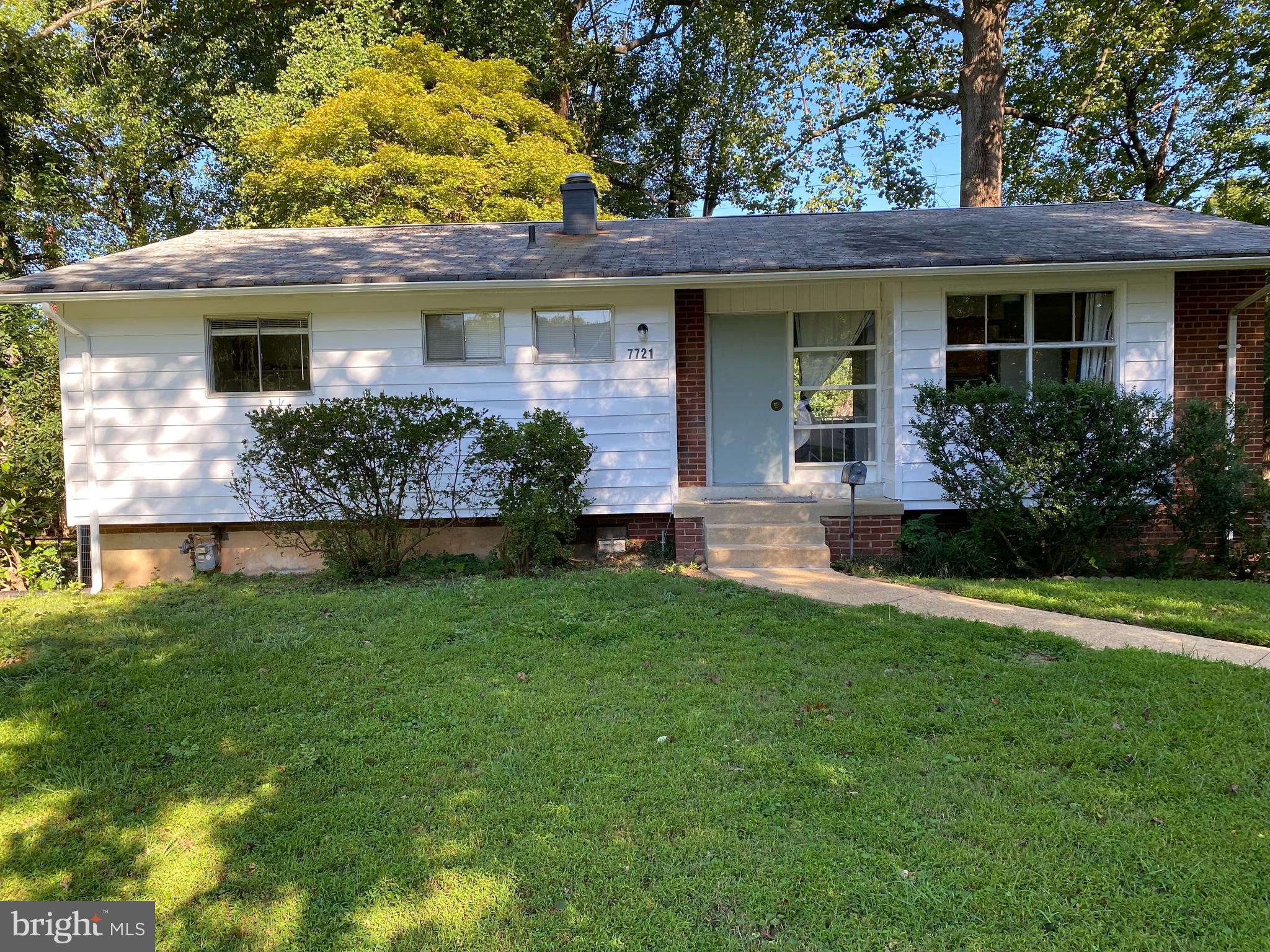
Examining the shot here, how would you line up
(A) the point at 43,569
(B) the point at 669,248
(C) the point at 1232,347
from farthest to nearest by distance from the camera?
(B) the point at 669,248, (A) the point at 43,569, (C) the point at 1232,347

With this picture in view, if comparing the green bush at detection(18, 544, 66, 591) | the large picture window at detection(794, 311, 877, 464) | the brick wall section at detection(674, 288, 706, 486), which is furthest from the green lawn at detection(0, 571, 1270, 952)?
the green bush at detection(18, 544, 66, 591)

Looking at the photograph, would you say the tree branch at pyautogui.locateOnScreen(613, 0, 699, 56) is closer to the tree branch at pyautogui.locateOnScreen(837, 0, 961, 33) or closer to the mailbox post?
the tree branch at pyautogui.locateOnScreen(837, 0, 961, 33)

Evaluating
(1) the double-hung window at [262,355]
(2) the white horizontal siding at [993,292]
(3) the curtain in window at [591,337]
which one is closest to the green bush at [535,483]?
(3) the curtain in window at [591,337]

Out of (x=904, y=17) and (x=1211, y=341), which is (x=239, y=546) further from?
(x=904, y=17)

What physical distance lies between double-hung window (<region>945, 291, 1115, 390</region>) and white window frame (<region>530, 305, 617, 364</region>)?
3794mm

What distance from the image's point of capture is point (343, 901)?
245 cm

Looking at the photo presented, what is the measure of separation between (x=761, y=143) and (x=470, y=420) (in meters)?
14.3

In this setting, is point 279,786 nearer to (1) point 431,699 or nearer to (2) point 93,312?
(1) point 431,699

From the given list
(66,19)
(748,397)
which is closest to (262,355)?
(748,397)

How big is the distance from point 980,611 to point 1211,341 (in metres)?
5.24

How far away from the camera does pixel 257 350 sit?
833cm

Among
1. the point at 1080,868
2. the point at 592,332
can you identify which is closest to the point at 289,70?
the point at 592,332

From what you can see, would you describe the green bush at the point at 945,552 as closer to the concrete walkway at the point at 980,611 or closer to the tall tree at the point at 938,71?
the concrete walkway at the point at 980,611

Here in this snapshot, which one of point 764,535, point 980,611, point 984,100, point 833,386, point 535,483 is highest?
point 984,100
